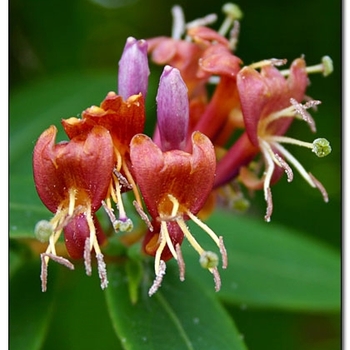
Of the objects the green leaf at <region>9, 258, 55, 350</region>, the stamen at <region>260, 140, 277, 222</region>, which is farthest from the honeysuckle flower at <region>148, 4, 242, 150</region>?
the green leaf at <region>9, 258, 55, 350</region>

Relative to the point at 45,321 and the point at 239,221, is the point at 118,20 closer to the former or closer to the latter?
the point at 239,221

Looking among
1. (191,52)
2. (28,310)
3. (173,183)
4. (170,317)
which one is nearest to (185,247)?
(170,317)

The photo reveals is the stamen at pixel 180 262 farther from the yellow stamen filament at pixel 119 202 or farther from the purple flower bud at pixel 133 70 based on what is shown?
the purple flower bud at pixel 133 70

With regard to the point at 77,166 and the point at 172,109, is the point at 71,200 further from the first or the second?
the point at 172,109

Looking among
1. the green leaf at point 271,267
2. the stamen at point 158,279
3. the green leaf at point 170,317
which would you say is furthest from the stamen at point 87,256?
the green leaf at point 271,267

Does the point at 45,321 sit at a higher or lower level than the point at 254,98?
lower
